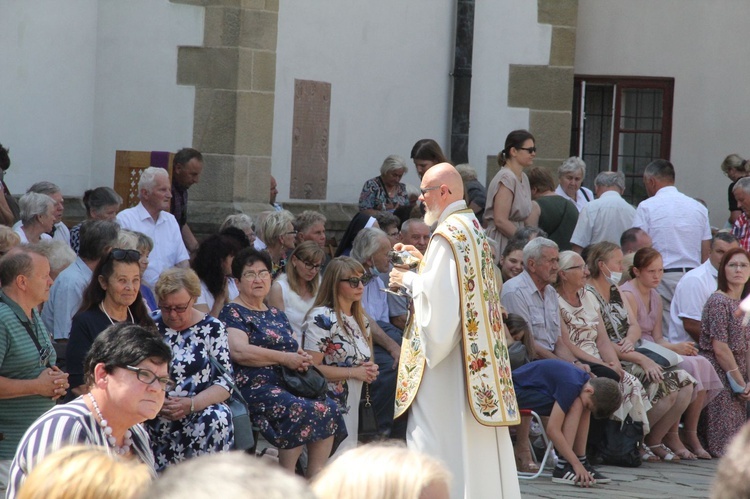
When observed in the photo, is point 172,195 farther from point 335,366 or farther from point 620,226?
point 620,226

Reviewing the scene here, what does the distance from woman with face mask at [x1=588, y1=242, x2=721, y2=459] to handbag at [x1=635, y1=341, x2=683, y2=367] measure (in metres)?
0.08

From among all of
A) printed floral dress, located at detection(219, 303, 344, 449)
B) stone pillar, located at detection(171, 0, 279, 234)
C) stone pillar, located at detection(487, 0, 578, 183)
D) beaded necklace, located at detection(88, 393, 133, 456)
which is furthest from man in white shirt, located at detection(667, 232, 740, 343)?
beaded necklace, located at detection(88, 393, 133, 456)

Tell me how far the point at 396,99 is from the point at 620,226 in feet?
8.62

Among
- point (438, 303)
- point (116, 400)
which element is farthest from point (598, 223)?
point (116, 400)

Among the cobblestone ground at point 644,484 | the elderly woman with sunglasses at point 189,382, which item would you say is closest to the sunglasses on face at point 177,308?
the elderly woman with sunglasses at point 189,382

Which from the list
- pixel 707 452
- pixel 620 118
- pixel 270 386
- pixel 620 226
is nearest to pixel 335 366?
pixel 270 386

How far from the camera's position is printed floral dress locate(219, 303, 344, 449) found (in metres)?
7.07

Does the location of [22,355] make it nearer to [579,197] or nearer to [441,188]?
[441,188]

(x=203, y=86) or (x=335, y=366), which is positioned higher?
(x=203, y=86)

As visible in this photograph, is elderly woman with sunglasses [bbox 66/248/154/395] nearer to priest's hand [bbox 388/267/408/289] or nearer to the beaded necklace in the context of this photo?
priest's hand [bbox 388/267/408/289]

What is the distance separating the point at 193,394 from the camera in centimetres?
645

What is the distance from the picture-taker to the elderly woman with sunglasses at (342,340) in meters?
7.77

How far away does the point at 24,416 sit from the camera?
19.1 ft

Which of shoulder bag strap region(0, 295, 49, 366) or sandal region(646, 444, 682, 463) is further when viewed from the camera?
sandal region(646, 444, 682, 463)
